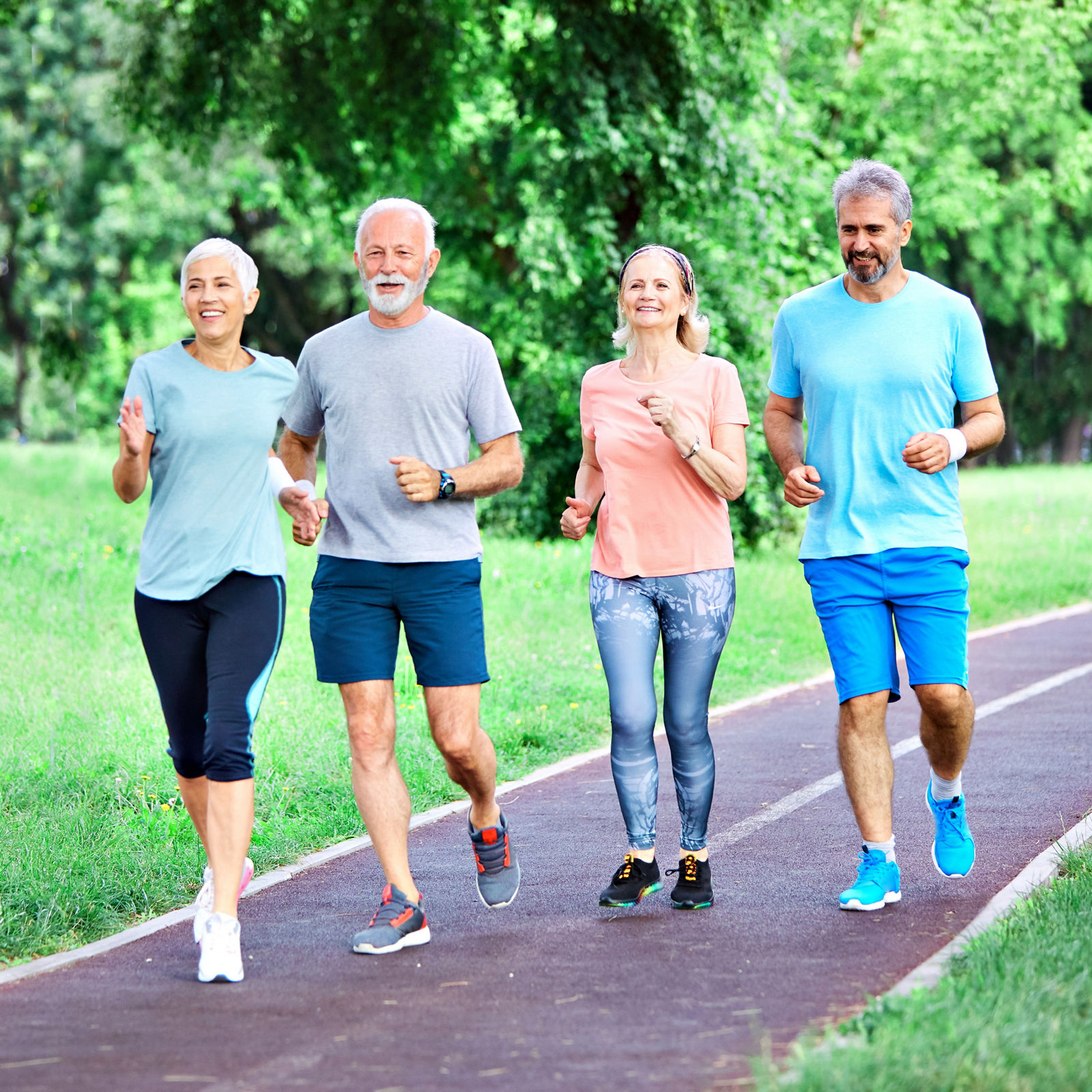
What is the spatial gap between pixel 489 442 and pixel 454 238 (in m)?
20.5

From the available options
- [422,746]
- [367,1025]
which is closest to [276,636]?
[367,1025]

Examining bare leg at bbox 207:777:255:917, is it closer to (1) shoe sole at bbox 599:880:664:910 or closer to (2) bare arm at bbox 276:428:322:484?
(2) bare arm at bbox 276:428:322:484

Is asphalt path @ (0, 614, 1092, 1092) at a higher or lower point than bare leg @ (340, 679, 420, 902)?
lower

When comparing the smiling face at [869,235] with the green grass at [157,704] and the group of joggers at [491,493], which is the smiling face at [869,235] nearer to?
the group of joggers at [491,493]

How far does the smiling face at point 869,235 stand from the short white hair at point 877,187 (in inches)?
0.5

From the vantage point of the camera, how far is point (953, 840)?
19.4ft

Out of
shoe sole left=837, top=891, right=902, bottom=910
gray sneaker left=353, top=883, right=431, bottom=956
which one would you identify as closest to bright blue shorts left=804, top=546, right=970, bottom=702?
shoe sole left=837, top=891, right=902, bottom=910

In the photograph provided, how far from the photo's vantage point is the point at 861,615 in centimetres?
574

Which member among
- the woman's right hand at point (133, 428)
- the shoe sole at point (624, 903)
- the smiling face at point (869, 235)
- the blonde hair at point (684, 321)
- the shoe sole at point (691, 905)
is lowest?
the shoe sole at point (691, 905)

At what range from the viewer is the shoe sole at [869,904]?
18.2ft

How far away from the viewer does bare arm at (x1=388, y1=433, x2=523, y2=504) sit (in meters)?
5.15

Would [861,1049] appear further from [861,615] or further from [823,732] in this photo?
[823,732]

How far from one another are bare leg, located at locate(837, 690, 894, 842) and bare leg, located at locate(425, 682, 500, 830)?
1209 millimetres

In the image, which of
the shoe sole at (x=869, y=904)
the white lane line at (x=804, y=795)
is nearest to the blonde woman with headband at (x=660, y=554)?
the shoe sole at (x=869, y=904)
